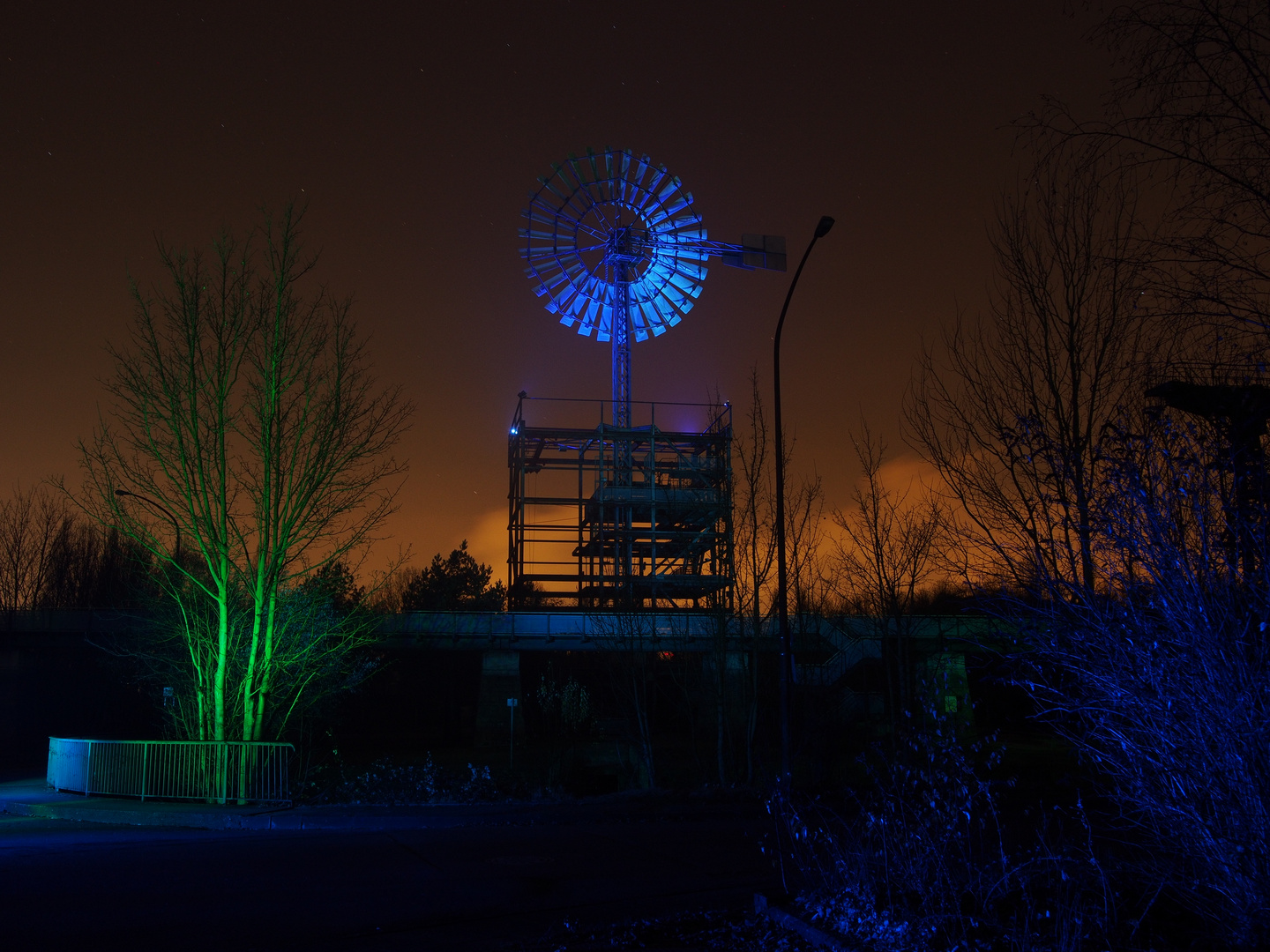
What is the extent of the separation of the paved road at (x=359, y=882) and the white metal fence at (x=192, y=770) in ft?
7.59

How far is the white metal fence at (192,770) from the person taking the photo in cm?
1692

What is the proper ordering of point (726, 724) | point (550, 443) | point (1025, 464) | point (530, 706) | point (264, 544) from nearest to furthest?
point (1025, 464)
point (264, 544)
point (726, 724)
point (530, 706)
point (550, 443)

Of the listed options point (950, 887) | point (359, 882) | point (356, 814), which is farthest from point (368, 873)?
point (950, 887)

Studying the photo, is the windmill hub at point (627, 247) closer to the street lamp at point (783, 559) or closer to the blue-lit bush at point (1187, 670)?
the street lamp at point (783, 559)

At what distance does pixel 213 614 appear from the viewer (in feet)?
63.2

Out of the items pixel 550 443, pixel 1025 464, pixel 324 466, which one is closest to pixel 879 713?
pixel 324 466

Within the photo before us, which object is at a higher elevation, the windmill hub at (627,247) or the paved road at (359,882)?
the windmill hub at (627,247)

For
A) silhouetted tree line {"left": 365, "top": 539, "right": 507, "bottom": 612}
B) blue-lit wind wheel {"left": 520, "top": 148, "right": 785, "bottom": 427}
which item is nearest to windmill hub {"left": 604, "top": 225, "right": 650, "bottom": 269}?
blue-lit wind wheel {"left": 520, "top": 148, "right": 785, "bottom": 427}

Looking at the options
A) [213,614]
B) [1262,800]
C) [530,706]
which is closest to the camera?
[1262,800]

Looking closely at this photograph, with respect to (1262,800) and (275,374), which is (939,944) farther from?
(275,374)

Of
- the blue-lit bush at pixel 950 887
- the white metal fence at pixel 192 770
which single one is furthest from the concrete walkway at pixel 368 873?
the blue-lit bush at pixel 950 887

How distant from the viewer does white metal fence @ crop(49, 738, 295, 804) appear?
55.5 ft

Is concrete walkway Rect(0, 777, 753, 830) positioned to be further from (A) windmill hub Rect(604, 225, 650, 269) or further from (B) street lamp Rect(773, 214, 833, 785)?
(A) windmill hub Rect(604, 225, 650, 269)

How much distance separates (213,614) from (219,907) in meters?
11.7
